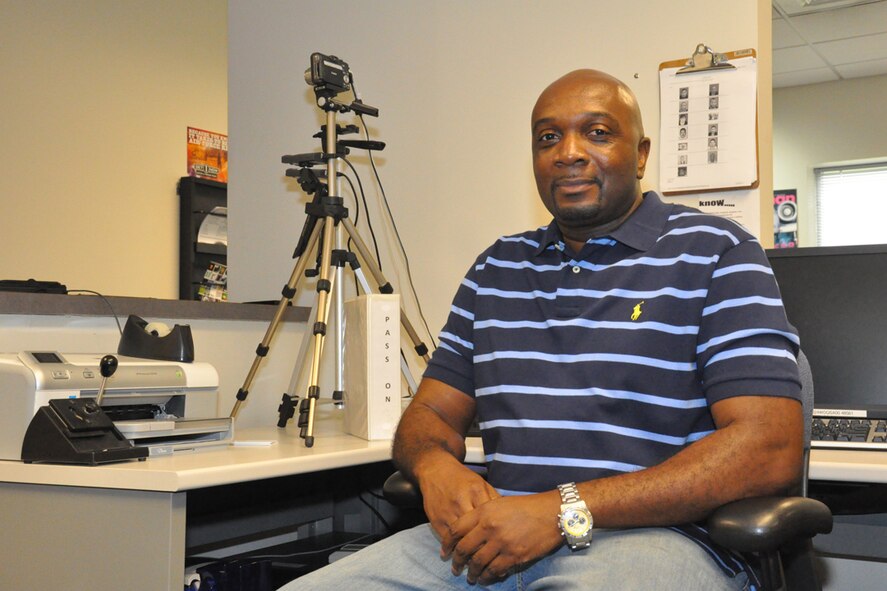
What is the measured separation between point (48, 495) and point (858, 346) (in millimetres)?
1550

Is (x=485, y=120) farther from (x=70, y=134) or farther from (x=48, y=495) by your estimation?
(x=70, y=134)

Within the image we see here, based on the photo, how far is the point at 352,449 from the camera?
169cm

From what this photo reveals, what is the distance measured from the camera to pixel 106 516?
1.36 m

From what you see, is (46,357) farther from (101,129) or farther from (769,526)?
(101,129)

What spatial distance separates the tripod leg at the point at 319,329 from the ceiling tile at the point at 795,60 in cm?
428

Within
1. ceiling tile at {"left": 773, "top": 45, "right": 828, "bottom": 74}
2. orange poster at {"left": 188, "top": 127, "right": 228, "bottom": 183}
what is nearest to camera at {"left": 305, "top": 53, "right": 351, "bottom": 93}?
orange poster at {"left": 188, "top": 127, "right": 228, "bottom": 183}

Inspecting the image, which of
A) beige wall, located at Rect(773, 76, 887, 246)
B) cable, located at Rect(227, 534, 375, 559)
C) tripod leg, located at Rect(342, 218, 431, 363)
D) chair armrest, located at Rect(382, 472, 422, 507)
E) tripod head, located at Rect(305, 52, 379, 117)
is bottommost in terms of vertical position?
cable, located at Rect(227, 534, 375, 559)

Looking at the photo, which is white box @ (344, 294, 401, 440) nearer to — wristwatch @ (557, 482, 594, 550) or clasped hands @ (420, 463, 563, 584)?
clasped hands @ (420, 463, 563, 584)

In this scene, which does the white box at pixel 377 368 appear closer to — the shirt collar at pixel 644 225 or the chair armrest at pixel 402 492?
the chair armrest at pixel 402 492

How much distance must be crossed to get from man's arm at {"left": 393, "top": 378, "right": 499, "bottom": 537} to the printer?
41 centimetres

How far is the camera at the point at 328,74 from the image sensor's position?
2.15 meters

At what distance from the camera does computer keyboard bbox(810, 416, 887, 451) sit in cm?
165

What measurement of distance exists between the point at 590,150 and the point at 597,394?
1.29 feet

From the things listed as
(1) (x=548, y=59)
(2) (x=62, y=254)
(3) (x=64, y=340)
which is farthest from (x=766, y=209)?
(2) (x=62, y=254)
